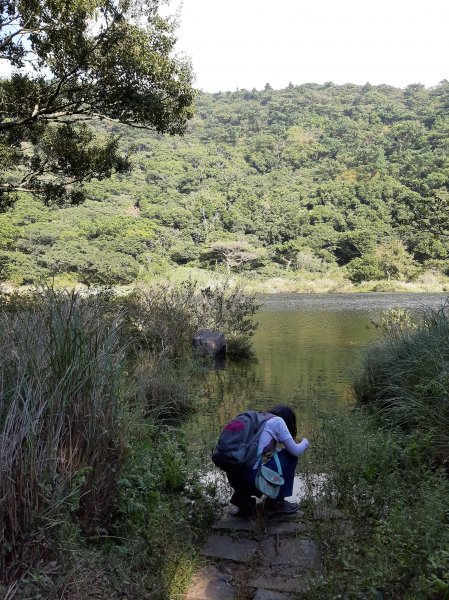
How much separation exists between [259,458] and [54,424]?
1313 mm

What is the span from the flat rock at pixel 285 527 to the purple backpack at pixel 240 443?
40 centimetres

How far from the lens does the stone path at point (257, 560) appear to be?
2.55 meters

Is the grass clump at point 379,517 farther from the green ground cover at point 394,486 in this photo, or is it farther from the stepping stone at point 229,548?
the stepping stone at point 229,548

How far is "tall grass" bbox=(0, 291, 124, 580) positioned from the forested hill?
905 inches

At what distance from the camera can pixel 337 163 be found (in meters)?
60.4

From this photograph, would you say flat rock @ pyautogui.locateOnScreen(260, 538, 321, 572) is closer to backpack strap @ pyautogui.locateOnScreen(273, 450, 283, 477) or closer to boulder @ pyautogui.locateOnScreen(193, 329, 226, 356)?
backpack strap @ pyautogui.locateOnScreen(273, 450, 283, 477)

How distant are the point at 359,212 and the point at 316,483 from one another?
154 feet

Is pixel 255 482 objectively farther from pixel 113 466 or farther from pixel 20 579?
pixel 20 579

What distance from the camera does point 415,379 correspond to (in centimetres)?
534

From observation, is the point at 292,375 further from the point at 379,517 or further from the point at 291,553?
the point at 291,553

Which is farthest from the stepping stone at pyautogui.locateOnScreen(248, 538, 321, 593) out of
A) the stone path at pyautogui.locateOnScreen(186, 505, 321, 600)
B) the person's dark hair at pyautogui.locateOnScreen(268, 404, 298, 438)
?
the person's dark hair at pyautogui.locateOnScreen(268, 404, 298, 438)

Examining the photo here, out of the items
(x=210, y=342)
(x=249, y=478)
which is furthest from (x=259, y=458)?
(x=210, y=342)

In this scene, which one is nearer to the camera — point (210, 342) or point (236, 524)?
point (236, 524)

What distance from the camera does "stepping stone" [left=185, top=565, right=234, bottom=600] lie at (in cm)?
253
